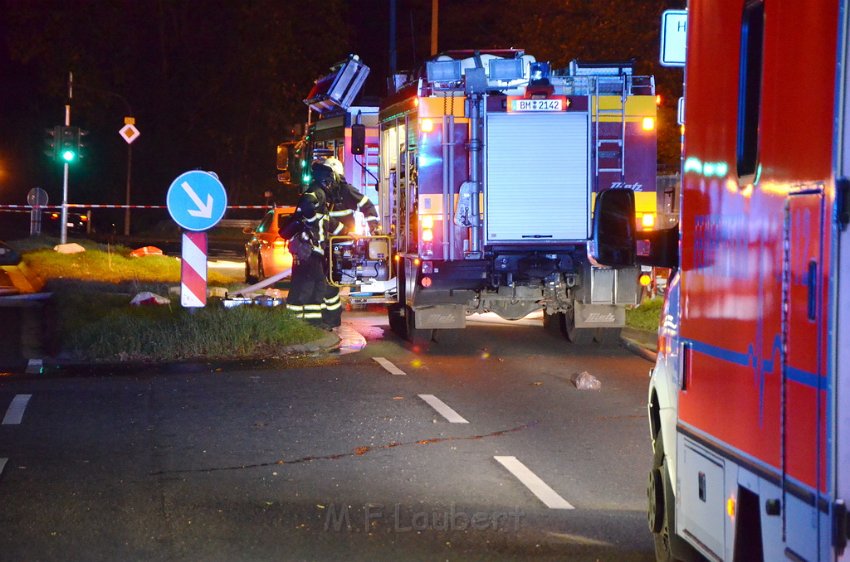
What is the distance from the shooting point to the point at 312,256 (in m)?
16.3

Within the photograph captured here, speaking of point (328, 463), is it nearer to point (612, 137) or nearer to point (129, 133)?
point (612, 137)

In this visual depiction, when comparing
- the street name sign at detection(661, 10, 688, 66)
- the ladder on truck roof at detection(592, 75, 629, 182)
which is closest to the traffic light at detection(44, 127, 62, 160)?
the ladder on truck roof at detection(592, 75, 629, 182)

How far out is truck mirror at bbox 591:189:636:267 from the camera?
197 inches

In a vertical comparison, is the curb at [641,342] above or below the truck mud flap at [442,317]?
below

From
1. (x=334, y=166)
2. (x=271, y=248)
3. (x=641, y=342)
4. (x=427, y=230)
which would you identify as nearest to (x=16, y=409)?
(x=427, y=230)

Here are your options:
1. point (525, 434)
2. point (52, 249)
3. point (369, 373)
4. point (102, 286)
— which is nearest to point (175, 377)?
point (369, 373)

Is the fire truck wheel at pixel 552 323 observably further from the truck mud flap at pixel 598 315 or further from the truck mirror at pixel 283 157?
the truck mirror at pixel 283 157

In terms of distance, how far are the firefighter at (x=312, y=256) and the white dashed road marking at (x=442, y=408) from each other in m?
4.89

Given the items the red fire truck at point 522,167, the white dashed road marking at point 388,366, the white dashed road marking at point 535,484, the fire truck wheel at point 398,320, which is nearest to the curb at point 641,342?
the red fire truck at point 522,167

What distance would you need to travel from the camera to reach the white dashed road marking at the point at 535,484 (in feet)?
24.8

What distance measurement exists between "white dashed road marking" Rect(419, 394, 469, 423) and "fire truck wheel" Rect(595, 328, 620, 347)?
14.3 feet

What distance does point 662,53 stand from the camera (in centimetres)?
598

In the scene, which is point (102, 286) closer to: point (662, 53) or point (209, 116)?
point (662, 53)

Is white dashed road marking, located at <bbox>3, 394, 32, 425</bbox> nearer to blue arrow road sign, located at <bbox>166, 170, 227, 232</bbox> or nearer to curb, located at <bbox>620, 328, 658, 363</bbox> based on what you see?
blue arrow road sign, located at <bbox>166, 170, 227, 232</bbox>
